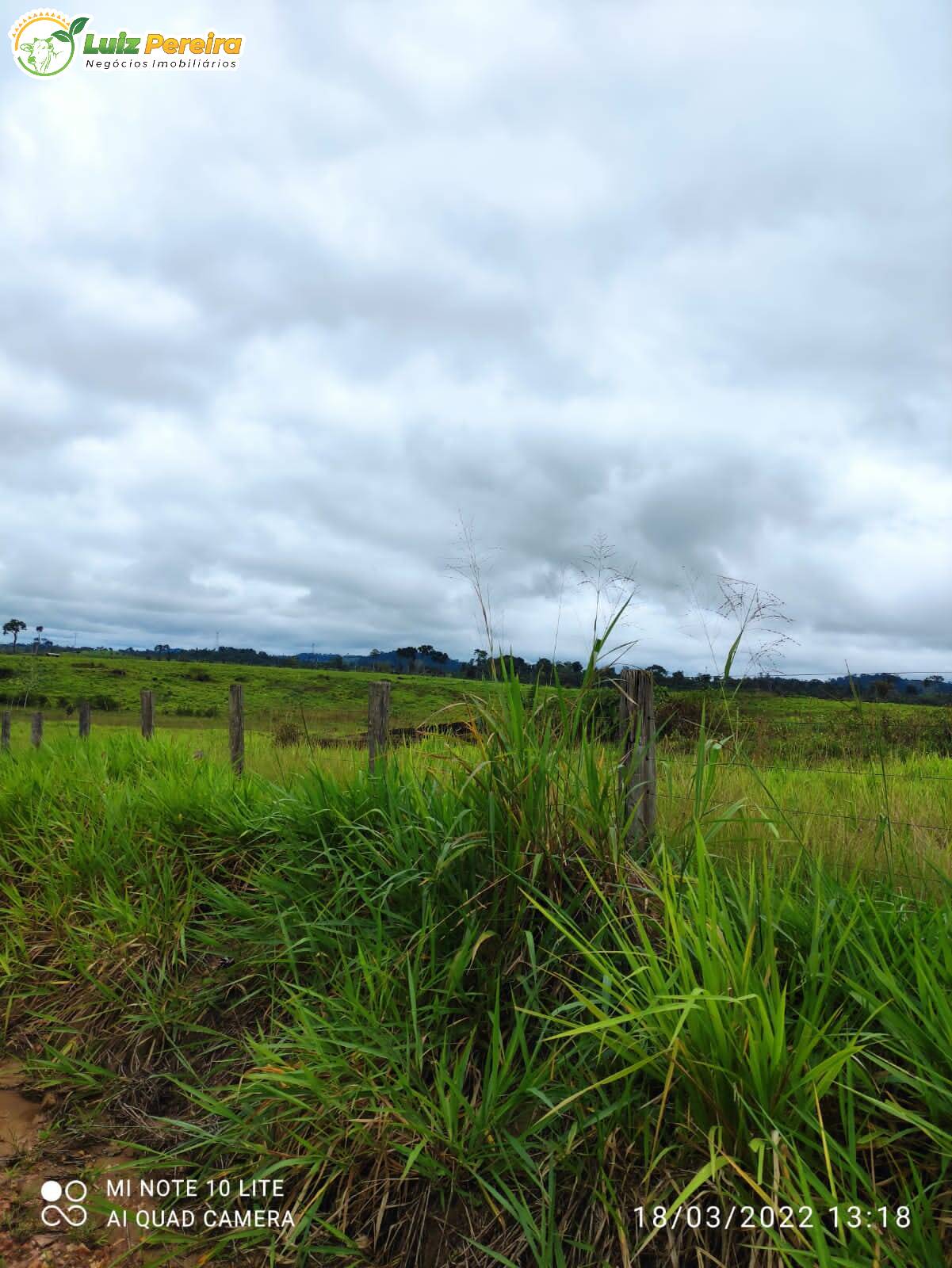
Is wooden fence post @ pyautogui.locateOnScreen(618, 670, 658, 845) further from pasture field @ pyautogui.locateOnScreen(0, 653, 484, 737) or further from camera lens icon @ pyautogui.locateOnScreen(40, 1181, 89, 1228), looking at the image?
pasture field @ pyautogui.locateOnScreen(0, 653, 484, 737)

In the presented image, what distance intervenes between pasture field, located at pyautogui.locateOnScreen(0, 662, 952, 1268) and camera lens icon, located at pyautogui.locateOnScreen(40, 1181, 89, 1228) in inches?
2.2

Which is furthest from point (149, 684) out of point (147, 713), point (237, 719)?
point (237, 719)

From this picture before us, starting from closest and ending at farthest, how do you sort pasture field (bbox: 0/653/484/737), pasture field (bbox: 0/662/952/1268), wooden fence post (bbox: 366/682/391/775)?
pasture field (bbox: 0/662/952/1268), wooden fence post (bbox: 366/682/391/775), pasture field (bbox: 0/653/484/737)

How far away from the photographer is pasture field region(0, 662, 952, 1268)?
7.06 ft

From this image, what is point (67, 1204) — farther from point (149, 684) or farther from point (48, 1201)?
point (149, 684)

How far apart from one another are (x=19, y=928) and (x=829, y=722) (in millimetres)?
6270

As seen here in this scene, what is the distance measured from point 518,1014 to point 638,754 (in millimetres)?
1250

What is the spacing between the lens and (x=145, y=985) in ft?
12.4

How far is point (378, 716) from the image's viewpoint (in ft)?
19.7

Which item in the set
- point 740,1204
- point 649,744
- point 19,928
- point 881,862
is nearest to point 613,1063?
point 740,1204

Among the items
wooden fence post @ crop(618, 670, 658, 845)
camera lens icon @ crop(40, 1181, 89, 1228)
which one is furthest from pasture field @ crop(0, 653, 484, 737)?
camera lens icon @ crop(40, 1181, 89, 1228)

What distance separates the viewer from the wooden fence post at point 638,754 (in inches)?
136

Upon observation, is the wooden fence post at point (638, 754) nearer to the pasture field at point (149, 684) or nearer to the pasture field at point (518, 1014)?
the pasture field at point (518, 1014)

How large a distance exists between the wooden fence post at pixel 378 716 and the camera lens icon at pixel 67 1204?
3150 mm
